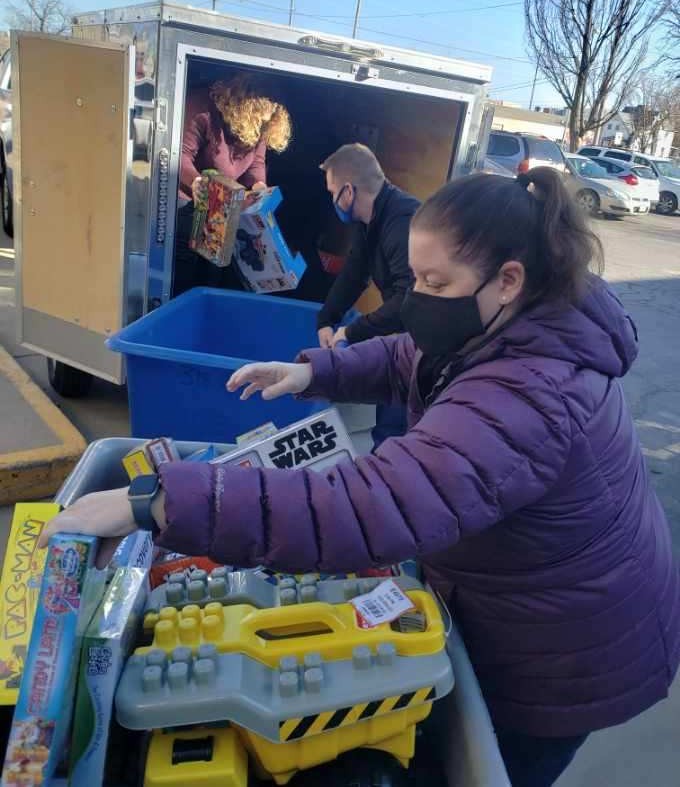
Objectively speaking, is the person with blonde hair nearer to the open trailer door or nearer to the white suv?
the open trailer door

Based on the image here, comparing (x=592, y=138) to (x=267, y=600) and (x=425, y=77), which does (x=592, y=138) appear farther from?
(x=267, y=600)

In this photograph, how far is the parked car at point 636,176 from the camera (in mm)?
17956

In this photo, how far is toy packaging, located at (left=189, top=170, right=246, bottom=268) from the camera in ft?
11.1

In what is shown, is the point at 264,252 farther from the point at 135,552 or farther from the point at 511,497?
the point at 511,497

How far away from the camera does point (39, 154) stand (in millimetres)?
3359

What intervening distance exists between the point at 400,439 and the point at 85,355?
274 centimetres

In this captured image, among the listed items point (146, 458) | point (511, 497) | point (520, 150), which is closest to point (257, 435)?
point (146, 458)

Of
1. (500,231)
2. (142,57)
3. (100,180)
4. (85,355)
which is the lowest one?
(85,355)

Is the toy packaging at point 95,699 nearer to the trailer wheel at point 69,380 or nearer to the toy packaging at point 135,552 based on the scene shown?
the toy packaging at point 135,552

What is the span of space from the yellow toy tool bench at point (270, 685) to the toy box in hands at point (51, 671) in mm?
100

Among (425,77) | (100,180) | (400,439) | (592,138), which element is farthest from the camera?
(592,138)

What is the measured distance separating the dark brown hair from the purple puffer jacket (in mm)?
58

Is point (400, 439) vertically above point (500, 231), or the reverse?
point (500, 231)

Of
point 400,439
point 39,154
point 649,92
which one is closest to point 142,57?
point 39,154
